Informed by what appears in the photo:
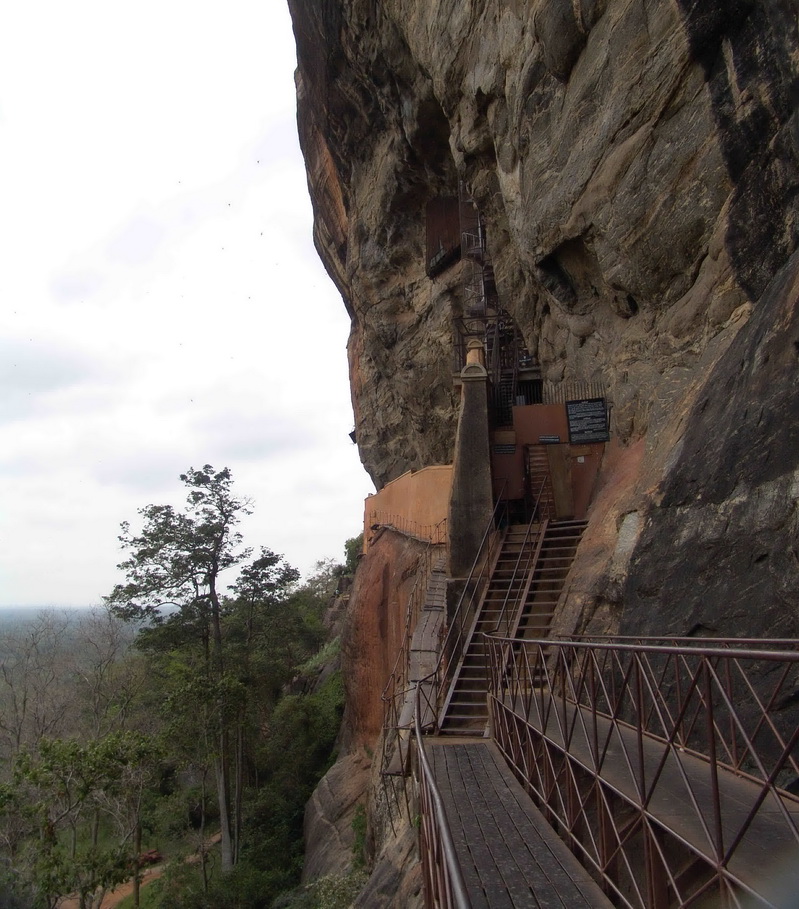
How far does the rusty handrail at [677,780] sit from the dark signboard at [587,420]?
619 centimetres

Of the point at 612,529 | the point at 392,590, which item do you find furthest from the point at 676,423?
the point at 392,590

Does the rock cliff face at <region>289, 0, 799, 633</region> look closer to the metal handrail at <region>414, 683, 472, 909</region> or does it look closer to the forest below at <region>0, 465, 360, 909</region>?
the metal handrail at <region>414, 683, 472, 909</region>

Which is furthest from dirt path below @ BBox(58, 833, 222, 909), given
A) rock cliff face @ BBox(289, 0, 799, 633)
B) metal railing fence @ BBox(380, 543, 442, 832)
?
rock cliff face @ BBox(289, 0, 799, 633)

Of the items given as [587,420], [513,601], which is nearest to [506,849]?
[513,601]

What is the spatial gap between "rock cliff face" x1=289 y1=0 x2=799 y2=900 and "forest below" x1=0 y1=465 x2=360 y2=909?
41.8 feet

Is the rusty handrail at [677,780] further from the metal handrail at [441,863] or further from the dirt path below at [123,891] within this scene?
the dirt path below at [123,891]

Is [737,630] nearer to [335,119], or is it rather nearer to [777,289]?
[777,289]

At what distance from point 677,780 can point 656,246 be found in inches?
298

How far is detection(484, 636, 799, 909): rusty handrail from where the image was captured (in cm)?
247

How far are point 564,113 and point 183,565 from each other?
63.1ft

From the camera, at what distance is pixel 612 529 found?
823cm

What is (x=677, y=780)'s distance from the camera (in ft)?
11.8

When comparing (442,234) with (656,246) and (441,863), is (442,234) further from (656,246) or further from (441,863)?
(441,863)

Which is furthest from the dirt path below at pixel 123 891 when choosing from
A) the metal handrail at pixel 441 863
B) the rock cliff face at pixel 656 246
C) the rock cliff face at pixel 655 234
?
the rock cliff face at pixel 655 234
